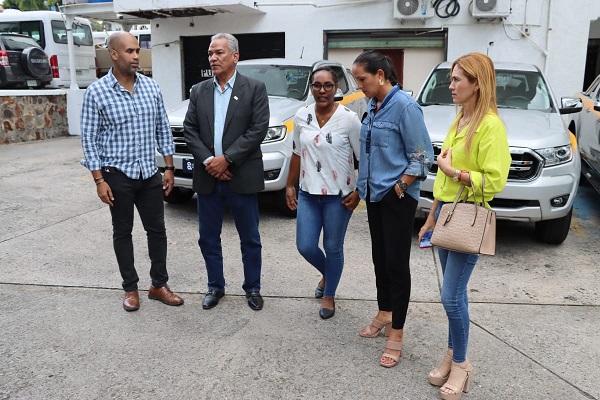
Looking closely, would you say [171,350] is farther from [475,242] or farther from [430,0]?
[430,0]

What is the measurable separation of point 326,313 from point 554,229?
9.18 ft

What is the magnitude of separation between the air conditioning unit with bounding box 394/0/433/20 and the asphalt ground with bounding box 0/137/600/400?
7.15 metres

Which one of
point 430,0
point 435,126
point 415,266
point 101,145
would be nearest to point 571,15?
point 430,0

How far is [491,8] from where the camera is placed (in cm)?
1091

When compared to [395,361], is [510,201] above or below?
above

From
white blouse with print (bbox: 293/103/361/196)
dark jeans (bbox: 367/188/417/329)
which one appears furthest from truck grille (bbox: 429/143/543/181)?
dark jeans (bbox: 367/188/417/329)

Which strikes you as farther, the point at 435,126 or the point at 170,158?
the point at 435,126

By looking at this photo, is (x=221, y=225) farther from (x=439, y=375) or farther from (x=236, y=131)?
(x=439, y=375)

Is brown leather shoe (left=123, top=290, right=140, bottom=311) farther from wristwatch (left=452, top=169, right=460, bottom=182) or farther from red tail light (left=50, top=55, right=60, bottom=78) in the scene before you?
red tail light (left=50, top=55, right=60, bottom=78)

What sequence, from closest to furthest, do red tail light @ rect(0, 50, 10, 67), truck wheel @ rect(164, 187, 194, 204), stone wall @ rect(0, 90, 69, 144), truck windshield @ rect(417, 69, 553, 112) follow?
1. truck windshield @ rect(417, 69, 553, 112)
2. truck wheel @ rect(164, 187, 194, 204)
3. stone wall @ rect(0, 90, 69, 144)
4. red tail light @ rect(0, 50, 10, 67)

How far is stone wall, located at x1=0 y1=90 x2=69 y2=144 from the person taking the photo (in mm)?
11172

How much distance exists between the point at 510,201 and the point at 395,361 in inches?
94.8

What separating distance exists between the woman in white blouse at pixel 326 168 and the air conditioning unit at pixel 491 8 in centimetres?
878

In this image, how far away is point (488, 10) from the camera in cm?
1094
